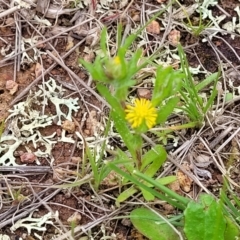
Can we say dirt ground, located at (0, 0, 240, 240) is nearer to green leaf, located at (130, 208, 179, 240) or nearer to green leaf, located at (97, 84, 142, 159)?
green leaf, located at (130, 208, 179, 240)

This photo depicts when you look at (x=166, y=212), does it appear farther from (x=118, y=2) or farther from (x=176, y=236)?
(x=118, y=2)

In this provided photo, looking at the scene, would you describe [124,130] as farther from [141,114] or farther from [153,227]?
[153,227]

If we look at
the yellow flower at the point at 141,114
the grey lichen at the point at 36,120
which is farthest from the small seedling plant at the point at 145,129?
the grey lichen at the point at 36,120

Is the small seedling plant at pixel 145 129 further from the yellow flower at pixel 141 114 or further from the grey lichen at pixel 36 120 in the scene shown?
the grey lichen at pixel 36 120

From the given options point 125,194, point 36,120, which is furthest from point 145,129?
point 36,120

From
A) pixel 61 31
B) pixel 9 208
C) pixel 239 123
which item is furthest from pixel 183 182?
pixel 61 31

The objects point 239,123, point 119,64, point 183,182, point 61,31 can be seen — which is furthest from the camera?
point 61,31
